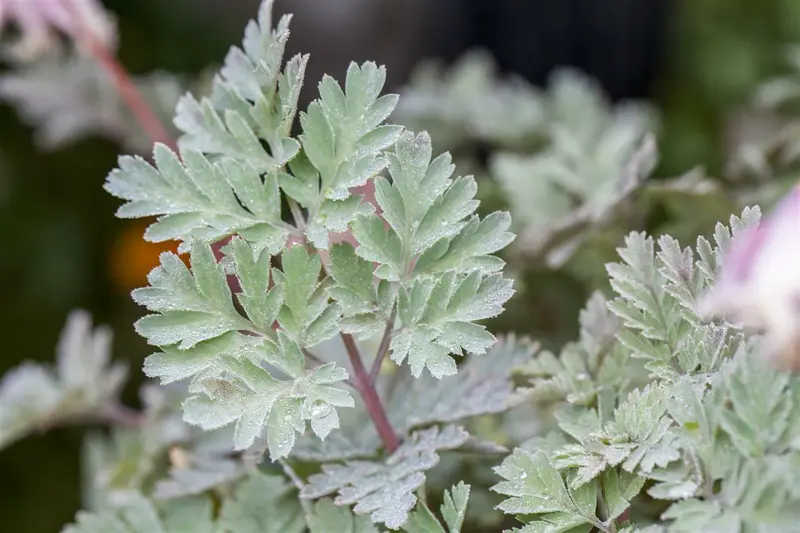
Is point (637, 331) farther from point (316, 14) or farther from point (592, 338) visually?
point (316, 14)

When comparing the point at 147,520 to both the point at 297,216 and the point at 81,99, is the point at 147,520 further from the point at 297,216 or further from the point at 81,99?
the point at 81,99

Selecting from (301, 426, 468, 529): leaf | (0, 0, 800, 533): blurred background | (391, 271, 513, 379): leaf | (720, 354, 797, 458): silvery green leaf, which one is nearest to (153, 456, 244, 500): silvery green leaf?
(301, 426, 468, 529): leaf

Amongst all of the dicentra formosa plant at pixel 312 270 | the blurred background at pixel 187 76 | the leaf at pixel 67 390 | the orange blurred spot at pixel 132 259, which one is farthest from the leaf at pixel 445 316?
the orange blurred spot at pixel 132 259

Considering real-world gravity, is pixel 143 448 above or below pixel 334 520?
above

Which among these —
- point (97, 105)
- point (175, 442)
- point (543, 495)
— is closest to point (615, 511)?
point (543, 495)

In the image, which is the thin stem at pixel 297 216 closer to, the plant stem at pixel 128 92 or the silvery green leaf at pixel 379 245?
the silvery green leaf at pixel 379 245

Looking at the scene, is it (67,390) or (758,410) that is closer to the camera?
(758,410)

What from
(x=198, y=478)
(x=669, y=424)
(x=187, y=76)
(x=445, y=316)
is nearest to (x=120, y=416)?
(x=198, y=478)

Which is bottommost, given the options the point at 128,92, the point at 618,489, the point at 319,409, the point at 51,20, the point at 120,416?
the point at 618,489

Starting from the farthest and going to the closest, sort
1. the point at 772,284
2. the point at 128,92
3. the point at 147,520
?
the point at 128,92
the point at 147,520
the point at 772,284
